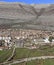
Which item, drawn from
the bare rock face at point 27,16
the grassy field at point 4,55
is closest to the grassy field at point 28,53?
the grassy field at point 4,55

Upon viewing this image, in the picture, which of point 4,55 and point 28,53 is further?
point 28,53

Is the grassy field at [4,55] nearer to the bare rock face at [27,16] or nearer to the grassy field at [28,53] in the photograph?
the grassy field at [28,53]

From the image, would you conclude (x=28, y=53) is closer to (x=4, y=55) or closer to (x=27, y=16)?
(x=4, y=55)

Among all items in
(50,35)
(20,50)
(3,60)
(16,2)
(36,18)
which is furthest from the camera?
(16,2)

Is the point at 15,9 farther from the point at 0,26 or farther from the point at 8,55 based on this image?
the point at 8,55

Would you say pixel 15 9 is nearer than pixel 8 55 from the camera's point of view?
No

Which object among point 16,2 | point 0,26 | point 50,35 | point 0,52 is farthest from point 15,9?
point 0,52

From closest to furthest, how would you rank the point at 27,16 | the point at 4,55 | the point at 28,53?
the point at 4,55 → the point at 28,53 → the point at 27,16

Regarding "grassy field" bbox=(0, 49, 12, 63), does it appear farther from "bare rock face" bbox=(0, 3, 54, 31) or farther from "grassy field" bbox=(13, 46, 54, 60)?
"bare rock face" bbox=(0, 3, 54, 31)

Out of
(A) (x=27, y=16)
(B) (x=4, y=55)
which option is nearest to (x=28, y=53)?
(B) (x=4, y=55)
